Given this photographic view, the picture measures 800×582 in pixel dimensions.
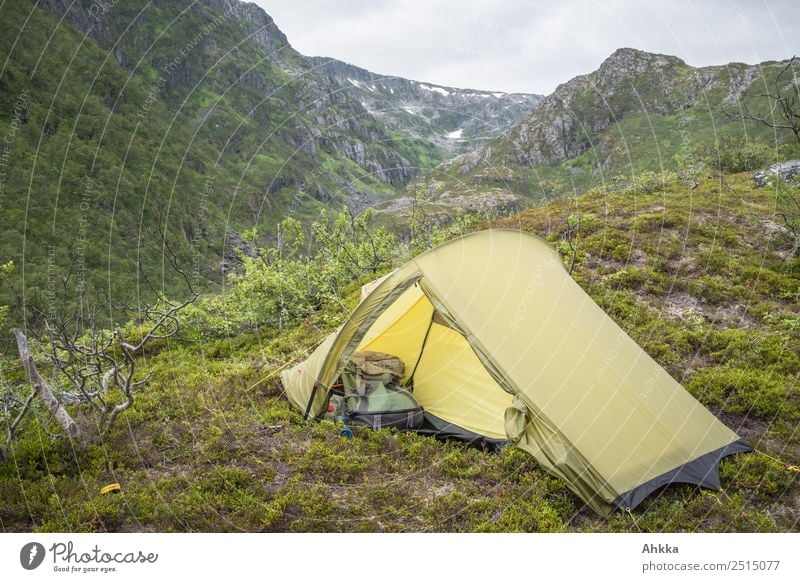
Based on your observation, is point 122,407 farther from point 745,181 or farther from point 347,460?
point 745,181

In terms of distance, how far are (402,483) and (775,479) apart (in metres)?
5.06

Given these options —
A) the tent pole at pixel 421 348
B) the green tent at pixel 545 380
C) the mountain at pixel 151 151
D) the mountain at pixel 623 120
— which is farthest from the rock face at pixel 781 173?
the mountain at pixel 623 120

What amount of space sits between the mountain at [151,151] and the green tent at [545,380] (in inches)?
2232

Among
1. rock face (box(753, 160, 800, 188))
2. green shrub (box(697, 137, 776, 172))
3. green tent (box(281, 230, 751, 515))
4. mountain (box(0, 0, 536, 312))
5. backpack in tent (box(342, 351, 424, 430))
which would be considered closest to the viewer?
green tent (box(281, 230, 751, 515))

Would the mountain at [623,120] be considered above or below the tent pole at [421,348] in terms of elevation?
above

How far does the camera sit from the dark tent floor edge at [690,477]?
620 centimetres

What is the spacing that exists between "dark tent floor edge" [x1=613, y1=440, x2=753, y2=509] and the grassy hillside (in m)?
0.14

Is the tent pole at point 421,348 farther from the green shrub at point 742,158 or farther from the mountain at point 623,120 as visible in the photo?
the mountain at point 623,120

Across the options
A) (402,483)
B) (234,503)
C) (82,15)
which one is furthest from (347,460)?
(82,15)

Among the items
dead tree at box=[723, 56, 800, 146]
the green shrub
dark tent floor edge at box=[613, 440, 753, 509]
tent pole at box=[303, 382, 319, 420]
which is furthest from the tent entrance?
the green shrub

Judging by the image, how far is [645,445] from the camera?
6605mm

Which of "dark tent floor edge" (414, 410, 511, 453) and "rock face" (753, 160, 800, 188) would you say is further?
"rock face" (753, 160, 800, 188)
